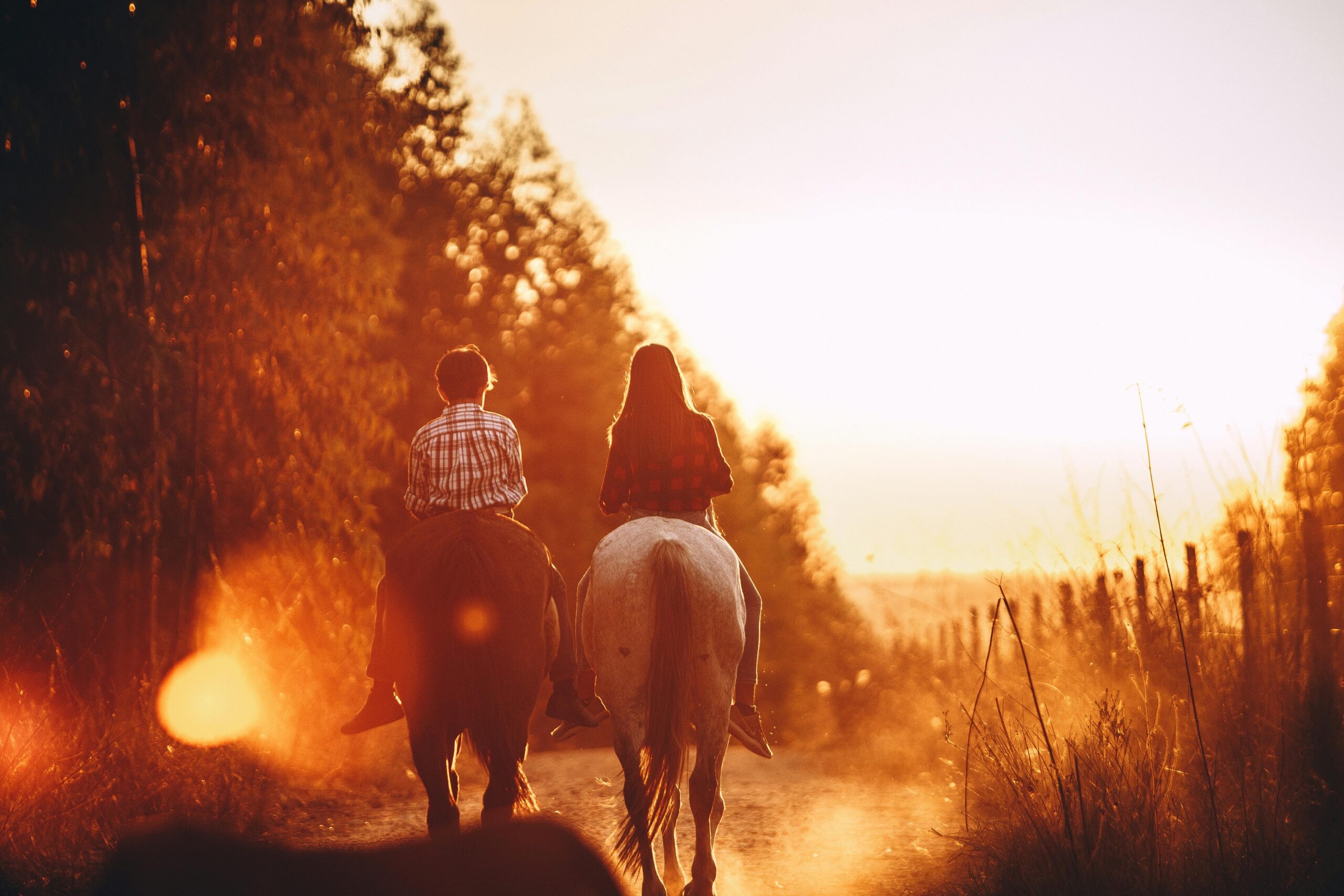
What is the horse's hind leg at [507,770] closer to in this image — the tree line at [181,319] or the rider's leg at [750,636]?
the rider's leg at [750,636]

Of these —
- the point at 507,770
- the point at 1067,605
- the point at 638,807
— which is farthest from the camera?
the point at 1067,605

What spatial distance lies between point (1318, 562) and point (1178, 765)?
120 centimetres

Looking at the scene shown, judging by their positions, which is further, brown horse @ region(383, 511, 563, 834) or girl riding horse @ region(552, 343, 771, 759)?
girl riding horse @ region(552, 343, 771, 759)

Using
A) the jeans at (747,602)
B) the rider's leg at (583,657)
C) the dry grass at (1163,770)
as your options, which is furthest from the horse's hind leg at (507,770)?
the dry grass at (1163,770)

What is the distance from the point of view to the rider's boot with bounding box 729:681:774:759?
536 centimetres

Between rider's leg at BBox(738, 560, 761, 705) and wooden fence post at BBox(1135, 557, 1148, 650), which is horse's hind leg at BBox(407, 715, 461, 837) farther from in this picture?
wooden fence post at BBox(1135, 557, 1148, 650)

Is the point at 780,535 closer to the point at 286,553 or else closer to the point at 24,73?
the point at 286,553

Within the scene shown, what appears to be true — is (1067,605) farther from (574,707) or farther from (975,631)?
(574,707)

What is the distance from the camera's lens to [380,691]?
514 centimetres

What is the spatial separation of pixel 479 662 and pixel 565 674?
903mm

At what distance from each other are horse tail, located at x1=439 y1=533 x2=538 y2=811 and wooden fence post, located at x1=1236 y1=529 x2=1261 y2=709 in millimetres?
3600

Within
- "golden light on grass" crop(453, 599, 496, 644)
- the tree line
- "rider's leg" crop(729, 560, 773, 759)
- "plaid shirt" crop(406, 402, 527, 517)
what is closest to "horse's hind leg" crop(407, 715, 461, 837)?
"golden light on grass" crop(453, 599, 496, 644)

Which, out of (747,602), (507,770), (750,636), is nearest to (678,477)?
(747,602)

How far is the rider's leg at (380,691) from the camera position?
4.99m
